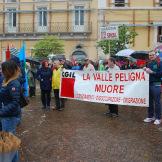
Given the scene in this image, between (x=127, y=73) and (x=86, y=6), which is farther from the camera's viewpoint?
(x=86, y=6)

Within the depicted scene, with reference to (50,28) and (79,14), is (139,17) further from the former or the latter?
(50,28)

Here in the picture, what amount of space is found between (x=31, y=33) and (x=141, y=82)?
39406mm

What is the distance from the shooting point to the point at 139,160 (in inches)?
330

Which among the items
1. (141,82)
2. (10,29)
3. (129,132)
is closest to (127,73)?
(141,82)

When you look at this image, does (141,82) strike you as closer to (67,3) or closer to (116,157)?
(116,157)

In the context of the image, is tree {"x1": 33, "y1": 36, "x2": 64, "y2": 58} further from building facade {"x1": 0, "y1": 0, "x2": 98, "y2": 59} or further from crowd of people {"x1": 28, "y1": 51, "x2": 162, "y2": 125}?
crowd of people {"x1": 28, "y1": 51, "x2": 162, "y2": 125}

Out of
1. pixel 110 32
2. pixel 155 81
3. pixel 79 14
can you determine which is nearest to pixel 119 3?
pixel 79 14

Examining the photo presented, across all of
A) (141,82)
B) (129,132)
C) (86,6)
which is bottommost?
(129,132)

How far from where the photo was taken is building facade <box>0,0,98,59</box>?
50500 mm

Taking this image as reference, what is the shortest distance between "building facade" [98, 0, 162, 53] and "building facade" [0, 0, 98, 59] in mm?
1360

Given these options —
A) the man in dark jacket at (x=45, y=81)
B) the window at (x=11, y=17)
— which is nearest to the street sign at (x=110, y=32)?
the man in dark jacket at (x=45, y=81)

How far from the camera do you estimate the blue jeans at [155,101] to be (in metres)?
12.1

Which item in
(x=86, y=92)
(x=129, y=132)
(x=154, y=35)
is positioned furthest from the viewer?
(x=154, y=35)

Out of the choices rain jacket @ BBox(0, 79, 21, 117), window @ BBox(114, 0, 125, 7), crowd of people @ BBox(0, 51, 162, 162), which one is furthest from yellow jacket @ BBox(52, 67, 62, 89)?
window @ BBox(114, 0, 125, 7)
